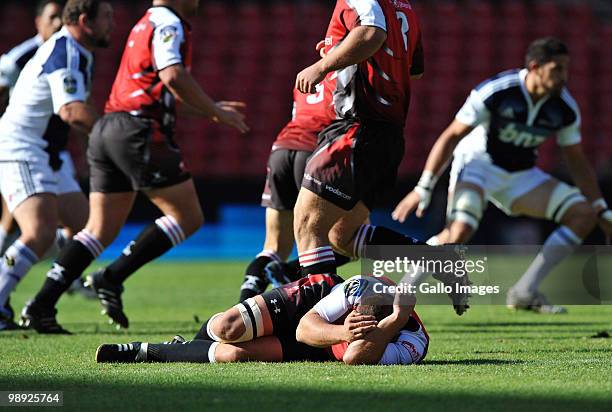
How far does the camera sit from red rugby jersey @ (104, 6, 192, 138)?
7758 mm

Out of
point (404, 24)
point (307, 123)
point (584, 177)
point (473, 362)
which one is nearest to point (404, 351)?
point (473, 362)

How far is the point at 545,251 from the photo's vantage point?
9.69 m

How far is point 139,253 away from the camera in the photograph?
25.6ft

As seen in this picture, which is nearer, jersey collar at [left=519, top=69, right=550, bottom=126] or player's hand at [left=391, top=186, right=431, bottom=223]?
player's hand at [left=391, top=186, right=431, bottom=223]

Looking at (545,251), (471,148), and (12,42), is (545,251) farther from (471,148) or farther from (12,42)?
(12,42)

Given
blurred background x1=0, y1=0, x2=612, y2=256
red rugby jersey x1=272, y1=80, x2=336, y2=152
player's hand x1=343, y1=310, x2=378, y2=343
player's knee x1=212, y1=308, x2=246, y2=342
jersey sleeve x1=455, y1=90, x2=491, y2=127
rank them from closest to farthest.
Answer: player's hand x1=343, y1=310, x2=378, y2=343 < player's knee x1=212, y1=308, x2=246, y2=342 < red rugby jersey x1=272, y1=80, x2=336, y2=152 < jersey sleeve x1=455, y1=90, x2=491, y2=127 < blurred background x1=0, y1=0, x2=612, y2=256

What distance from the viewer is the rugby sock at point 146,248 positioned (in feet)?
25.7

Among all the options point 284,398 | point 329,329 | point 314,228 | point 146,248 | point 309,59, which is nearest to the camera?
point 284,398

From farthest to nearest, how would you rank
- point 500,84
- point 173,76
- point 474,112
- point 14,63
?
point 14,63, point 500,84, point 474,112, point 173,76

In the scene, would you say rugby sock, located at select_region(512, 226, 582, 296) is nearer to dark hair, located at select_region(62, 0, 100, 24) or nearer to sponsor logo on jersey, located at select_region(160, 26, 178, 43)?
sponsor logo on jersey, located at select_region(160, 26, 178, 43)

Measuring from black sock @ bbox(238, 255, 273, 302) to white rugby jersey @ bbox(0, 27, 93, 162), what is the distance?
5.82ft

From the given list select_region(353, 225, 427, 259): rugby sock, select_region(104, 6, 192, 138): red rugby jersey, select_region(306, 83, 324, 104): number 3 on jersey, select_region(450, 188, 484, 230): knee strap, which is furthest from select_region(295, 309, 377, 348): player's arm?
select_region(450, 188, 484, 230): knee strap

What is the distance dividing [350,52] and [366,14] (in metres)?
0.25

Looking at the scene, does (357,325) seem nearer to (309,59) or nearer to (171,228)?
(171,228)
